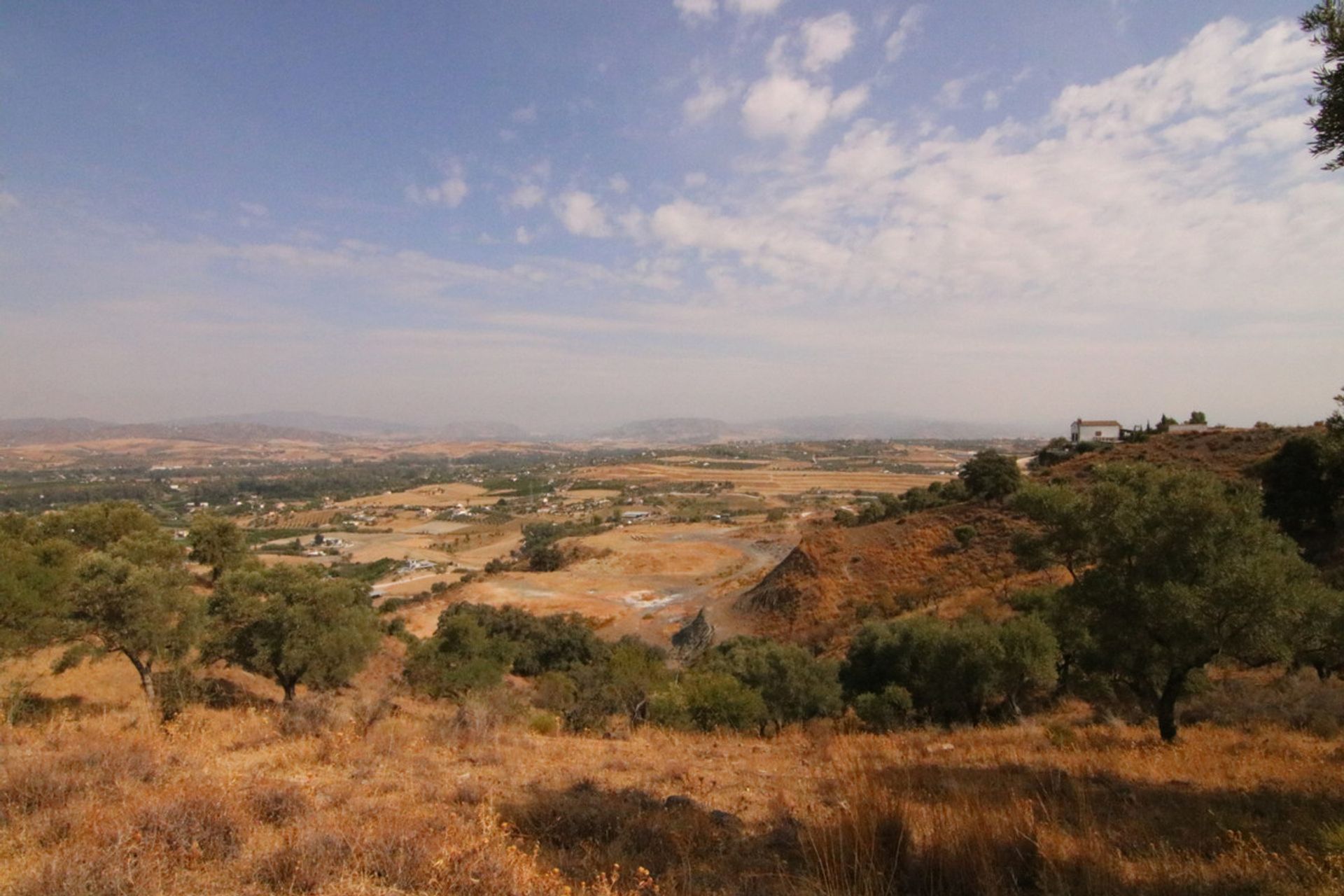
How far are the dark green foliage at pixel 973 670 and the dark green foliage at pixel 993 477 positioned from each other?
26.5m

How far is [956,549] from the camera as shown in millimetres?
39156

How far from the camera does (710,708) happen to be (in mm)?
15469

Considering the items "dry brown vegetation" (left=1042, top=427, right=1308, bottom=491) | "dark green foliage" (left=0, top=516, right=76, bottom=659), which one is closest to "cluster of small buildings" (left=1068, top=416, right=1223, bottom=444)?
"dry brown vegetation" (left=1042, top=427, right=1308, bottom=491)

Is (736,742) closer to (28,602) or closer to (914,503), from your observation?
(28,602)

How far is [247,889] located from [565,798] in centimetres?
309

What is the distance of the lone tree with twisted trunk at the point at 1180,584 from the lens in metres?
9.82

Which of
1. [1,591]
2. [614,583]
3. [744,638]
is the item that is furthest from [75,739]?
[614,583]

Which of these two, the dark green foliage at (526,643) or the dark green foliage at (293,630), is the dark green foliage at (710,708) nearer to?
the dark green foliage at (293,630)

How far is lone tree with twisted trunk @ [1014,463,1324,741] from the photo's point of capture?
32.2 ft

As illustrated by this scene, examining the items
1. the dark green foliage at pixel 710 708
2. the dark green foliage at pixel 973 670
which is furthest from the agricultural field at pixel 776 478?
the dark green foliage at pixel 710 708

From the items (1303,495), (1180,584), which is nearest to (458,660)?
(1180,584)

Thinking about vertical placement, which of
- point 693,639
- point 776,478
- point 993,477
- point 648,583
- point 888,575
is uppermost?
point 993,477

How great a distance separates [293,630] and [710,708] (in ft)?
39.8

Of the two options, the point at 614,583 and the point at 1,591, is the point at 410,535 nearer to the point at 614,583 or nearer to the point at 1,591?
the point at 614,583
